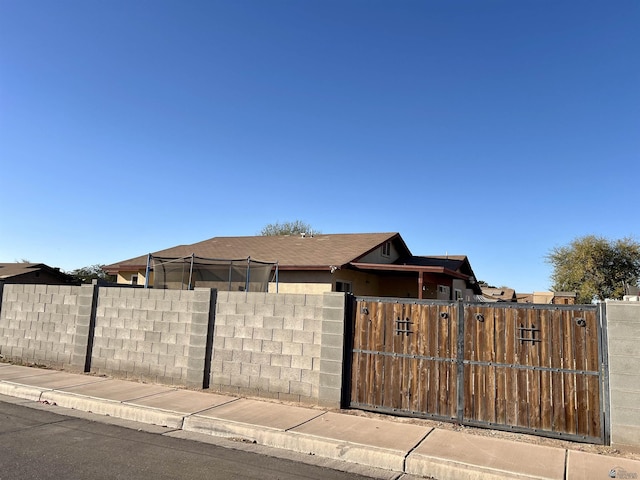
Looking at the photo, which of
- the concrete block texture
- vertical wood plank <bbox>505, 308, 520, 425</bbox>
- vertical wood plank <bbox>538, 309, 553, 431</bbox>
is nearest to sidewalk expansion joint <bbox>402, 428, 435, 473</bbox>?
vertical wood plank <bbox>505, 308, 520, 425</bbox>

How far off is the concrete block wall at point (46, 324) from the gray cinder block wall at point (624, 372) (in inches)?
396

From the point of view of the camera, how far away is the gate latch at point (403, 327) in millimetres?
7258

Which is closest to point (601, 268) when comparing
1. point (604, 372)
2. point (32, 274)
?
point (604, 372)

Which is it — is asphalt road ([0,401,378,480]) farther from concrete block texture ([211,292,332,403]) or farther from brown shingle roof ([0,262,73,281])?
brown shingle roof ([0,262,73,281])

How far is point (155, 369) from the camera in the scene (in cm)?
940

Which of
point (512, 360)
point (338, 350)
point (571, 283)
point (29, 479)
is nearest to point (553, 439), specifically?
point (512, 360)

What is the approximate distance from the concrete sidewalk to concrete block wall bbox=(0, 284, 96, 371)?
68.7 inches

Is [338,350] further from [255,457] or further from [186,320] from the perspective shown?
[186,320]

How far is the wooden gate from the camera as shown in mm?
6137

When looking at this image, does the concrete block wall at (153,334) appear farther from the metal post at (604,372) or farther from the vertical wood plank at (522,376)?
the metal post at (604,372)

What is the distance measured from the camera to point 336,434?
6.11m

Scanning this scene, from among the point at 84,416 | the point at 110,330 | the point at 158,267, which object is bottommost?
the point at 84,416

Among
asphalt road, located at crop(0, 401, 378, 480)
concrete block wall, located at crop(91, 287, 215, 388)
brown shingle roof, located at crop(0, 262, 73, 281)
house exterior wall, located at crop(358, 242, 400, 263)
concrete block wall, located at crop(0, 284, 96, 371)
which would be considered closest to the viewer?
asphalt road, located at crop(0, 401, 378, 480)

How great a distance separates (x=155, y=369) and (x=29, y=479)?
4.85m
